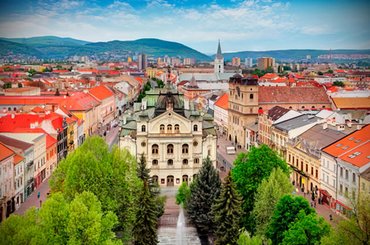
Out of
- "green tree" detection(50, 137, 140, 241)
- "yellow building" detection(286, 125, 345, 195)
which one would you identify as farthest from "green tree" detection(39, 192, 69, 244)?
"yellow building" detection(286, 125, 345, 195)

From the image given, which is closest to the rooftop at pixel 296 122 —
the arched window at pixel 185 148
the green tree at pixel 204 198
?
the arched window at pixel 185 148

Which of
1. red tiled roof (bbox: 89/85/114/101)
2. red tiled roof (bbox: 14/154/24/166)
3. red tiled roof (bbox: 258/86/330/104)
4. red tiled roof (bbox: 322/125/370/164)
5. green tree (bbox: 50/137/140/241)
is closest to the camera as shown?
green tree (bbox: 50/137/140/241)

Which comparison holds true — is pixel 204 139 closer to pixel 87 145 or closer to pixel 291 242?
pixel 87 145

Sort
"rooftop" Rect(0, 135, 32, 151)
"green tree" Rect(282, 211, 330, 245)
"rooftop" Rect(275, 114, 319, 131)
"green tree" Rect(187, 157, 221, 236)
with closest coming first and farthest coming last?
"green tree" Rect(282, 211, 330, 245) → "green tree" Rect(187, 157, 221, 236) → "rooftop" Rect(0, 135, 32, 151) → "rooftop" Rect(275, 114, 319, 131)

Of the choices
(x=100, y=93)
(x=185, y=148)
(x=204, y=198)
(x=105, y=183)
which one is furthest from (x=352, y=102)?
(x=105, y=183)

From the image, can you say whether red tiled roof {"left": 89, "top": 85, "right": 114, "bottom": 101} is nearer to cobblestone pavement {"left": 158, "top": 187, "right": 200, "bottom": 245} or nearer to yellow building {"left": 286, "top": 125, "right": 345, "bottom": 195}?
yellow building {"left": 286, "top": 125, "right": 345, "bottom": 195}

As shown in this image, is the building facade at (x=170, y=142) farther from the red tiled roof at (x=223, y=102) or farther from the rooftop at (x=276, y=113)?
the red tiled roof at (x=223, y=102)
